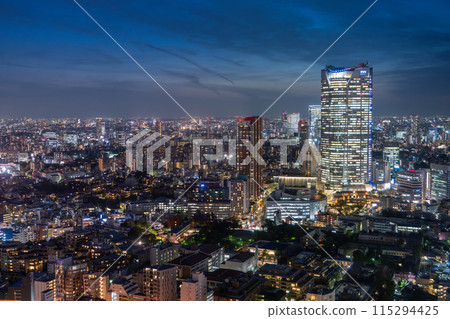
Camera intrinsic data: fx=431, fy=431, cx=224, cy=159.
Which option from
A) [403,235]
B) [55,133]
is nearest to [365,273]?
[403,235]

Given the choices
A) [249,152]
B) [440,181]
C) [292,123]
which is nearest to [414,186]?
[440,181]

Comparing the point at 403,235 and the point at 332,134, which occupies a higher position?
the point at 332,134

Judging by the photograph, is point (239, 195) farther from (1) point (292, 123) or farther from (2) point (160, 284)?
(1) point (292, 123)

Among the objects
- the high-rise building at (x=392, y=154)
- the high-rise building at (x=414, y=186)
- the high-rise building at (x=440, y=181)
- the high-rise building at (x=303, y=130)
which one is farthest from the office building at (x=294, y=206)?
the high-rise building at (x=303, y=130)

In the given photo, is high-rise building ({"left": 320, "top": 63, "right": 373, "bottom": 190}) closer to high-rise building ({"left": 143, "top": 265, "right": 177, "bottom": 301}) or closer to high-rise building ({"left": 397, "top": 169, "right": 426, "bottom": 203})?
high-rise building ({"left": 397, "top": 169, "right": 426, "bottom": 203})

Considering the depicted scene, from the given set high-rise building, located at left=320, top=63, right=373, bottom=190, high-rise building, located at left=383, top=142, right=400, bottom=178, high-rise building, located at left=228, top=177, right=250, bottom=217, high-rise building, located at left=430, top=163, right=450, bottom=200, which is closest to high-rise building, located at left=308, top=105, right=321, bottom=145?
high-rise building, located at left=383, top=142, right=400, bottom=178

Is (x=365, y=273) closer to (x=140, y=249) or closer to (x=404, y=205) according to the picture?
(x=140, y=249)

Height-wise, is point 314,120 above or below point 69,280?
above
